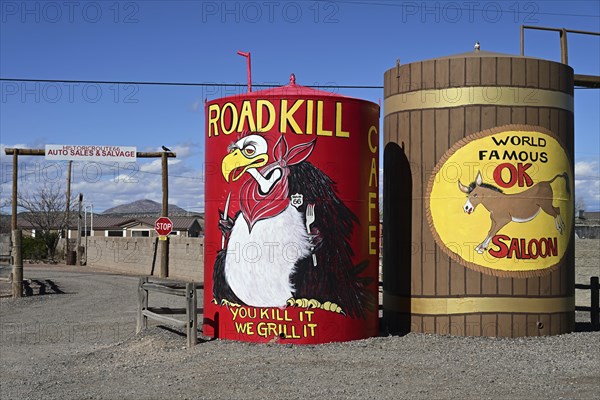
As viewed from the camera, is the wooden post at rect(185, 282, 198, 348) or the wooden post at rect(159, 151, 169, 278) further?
the wooden post at rect(159, 151, 169, 278)

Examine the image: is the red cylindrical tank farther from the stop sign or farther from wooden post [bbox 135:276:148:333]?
the stop sign

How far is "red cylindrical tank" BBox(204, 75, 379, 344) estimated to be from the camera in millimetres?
11125

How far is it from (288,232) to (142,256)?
93.9 ft

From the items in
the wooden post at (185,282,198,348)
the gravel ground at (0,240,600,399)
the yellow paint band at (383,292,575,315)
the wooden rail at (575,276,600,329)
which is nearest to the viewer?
the gravel ground at (0,240,600,399)

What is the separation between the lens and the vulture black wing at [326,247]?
11.1 metres

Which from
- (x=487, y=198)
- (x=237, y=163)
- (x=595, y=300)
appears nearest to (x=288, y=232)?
(x=237, y=163)

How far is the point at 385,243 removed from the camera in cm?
1306

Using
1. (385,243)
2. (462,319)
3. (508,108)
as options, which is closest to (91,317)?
(385,243)

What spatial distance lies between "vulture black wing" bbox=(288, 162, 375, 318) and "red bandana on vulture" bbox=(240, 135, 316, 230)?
9 centimetres

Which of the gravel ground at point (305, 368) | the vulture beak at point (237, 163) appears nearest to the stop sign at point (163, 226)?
the gravel ground at point (305, 368)

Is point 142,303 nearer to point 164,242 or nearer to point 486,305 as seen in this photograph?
point 486,305

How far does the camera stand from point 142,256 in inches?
1522

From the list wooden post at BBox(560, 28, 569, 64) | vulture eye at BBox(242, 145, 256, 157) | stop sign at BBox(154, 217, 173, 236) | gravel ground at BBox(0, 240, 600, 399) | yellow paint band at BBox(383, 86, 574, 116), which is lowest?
gravel ground at BBox(0, 240, 600, 399)

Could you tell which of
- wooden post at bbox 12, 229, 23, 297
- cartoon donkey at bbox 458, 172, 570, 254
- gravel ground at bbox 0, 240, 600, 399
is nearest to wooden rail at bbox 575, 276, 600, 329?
gravel ground at bbox 0, 240, 600, 399
